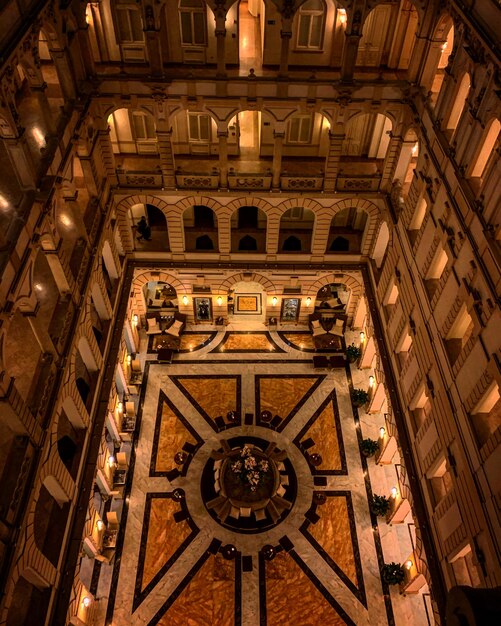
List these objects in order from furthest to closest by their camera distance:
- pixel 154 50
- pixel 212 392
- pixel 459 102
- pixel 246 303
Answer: pixel 246 303 → pixel 212 392 → pixel 154 50 → pixel 459 102

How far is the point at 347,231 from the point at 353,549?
53.6ft

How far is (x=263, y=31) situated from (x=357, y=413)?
61.7 ft

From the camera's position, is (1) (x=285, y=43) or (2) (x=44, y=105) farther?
(1) (x=285, y=43)

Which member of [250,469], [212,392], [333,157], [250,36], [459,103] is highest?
[250,36]

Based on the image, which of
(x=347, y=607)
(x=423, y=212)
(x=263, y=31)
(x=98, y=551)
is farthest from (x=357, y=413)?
(x=263, y=31)

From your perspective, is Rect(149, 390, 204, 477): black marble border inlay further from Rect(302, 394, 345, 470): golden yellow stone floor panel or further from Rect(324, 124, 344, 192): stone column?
Rect(324, 124, 344, 192): stone column

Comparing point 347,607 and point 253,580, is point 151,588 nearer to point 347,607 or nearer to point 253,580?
point 253,580

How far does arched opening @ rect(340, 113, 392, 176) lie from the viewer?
86.1 ft

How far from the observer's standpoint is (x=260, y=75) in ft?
75.8

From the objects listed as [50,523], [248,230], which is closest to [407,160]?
[248,230]

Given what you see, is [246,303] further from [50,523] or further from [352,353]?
[50,523]

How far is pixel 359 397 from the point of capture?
93.4 feet

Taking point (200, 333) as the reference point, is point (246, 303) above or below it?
above

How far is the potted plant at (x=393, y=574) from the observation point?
2241cm
